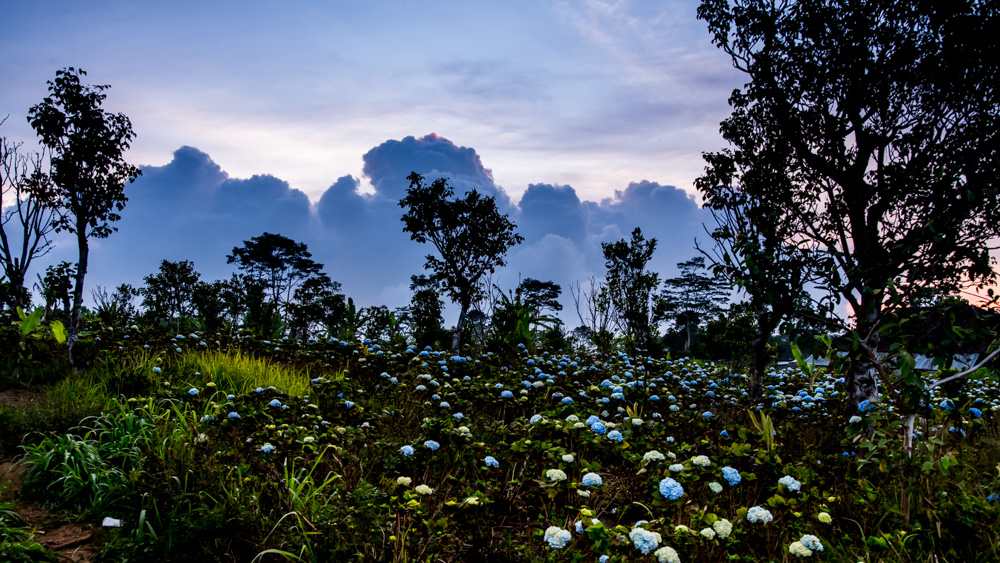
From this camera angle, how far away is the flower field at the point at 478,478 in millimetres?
3010

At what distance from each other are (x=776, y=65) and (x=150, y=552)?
855 cm

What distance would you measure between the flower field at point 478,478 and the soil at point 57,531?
0.09 metres

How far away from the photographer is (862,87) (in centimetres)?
695

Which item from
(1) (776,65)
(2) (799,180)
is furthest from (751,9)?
(2) (799,180)

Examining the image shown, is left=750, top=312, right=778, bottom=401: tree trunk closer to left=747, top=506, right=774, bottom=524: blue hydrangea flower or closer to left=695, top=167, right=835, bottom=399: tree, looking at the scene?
left=695, top=167, right=835, bottom=399: tree

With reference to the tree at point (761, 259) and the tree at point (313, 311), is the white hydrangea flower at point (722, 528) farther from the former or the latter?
the tree at point (313, 311)

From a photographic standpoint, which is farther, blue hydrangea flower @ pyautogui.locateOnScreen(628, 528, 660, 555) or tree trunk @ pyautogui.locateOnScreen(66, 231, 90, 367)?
tree trunk @ pyautogui.locateOnScreen(66, 231, 90, 367)

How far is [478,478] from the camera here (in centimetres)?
399

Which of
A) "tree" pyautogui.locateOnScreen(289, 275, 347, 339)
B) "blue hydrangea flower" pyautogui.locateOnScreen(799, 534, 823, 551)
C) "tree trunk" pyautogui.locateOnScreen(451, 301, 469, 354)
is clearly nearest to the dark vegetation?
"blue hydrangea flower" pyautogui.locateOnScreen(799, 534, 823, 551)

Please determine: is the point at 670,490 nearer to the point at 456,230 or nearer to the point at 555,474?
the point at 555,474

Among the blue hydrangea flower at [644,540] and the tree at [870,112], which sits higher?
the tree at [870,112]

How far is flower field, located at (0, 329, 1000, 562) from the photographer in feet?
9.87

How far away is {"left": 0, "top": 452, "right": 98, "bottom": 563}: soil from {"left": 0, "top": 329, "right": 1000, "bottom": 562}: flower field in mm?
88

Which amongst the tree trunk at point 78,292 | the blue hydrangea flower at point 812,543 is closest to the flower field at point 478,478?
the blue hydrangea flower at point 812,543
